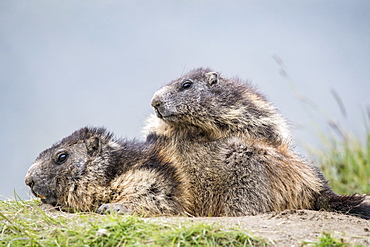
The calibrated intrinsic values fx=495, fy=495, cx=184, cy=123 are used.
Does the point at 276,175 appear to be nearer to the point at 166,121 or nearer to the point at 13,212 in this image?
the point at 166,121

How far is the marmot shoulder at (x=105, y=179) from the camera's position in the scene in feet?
19.3

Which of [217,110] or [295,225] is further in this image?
[217,110]

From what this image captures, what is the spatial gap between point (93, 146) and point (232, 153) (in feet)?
5.96

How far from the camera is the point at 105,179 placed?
6125 mm

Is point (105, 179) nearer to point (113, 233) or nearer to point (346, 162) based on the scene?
point (113, 233)

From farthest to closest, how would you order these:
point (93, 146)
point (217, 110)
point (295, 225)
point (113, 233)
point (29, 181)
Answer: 1. point (217, 110)
2. point (93, 146)
3. point (29, 181)
4. point (295, 225)
5. point (113, 233)

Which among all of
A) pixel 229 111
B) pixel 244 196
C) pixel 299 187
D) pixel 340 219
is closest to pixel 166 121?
pixel 229 111

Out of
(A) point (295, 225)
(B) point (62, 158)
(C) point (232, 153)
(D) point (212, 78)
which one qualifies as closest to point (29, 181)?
(B) point (62, 158)

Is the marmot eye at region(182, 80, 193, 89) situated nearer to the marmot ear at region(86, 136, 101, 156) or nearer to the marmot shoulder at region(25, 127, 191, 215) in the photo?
the marmot shoulder at region(25, 127, 191, 215)

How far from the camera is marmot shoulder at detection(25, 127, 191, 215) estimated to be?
5.89 meters

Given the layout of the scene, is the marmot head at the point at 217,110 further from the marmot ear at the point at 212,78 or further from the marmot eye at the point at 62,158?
the marmot eye at the point at 62,158

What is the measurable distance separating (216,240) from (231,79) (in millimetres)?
3462

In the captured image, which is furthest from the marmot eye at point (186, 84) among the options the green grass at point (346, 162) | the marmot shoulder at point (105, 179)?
the green grass at point (346, 162)

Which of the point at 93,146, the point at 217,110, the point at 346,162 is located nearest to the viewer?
the point at 93,146
